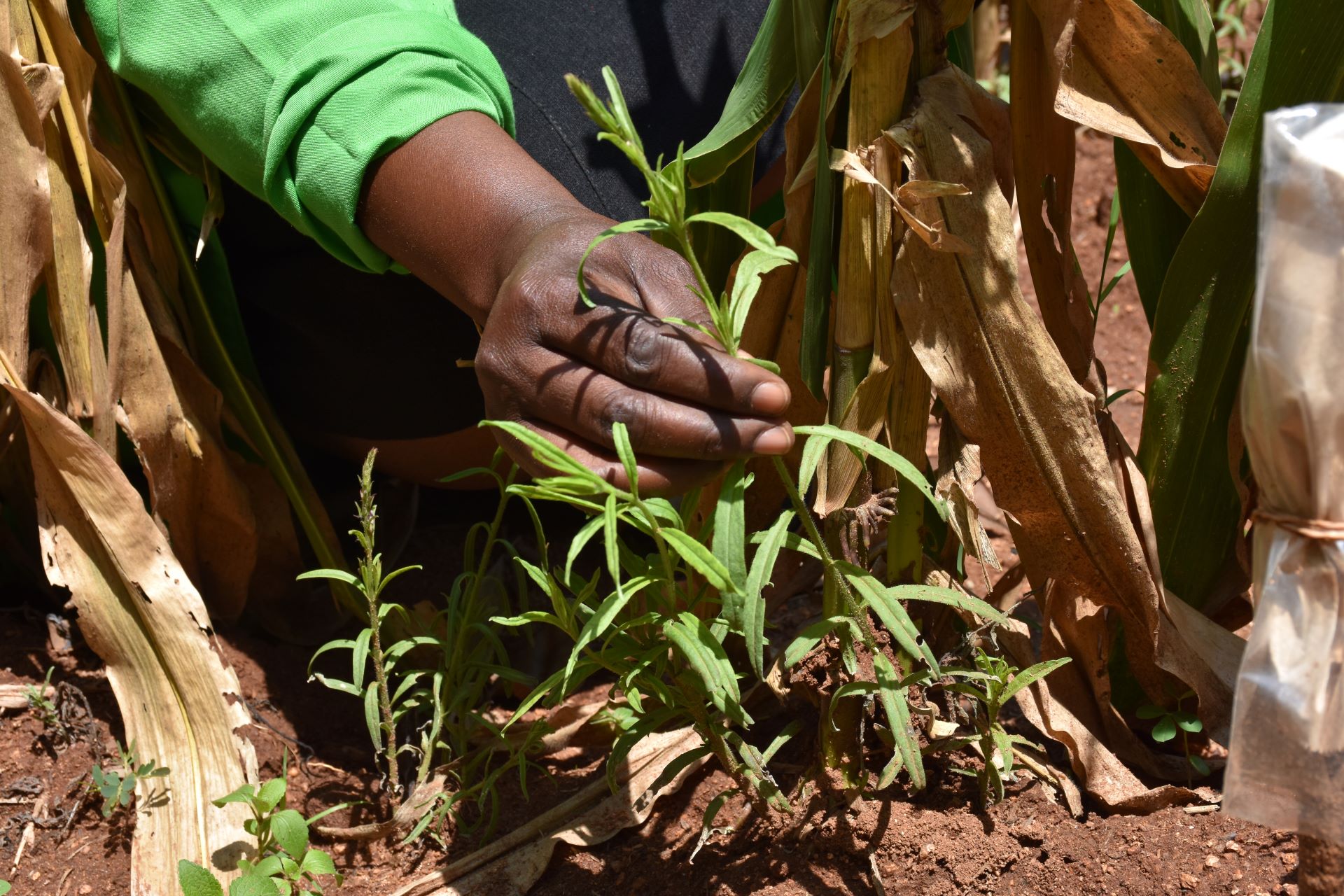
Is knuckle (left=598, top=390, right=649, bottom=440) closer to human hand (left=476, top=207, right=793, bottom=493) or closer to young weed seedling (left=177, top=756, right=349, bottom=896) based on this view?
human hand (left=476, top=207, right=793, bottom=493)

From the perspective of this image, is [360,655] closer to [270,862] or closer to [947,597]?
[270,862]

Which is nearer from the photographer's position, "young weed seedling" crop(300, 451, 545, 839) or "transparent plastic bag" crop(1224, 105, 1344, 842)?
"transparent plastic bag" crop(1224, 105, 1344, 842)

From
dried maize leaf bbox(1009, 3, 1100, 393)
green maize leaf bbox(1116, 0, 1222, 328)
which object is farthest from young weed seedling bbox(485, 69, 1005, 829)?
green maize leaf bbox(1116, 0, 1222, 328)

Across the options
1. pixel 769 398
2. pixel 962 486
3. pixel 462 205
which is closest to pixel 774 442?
pixel 769 398

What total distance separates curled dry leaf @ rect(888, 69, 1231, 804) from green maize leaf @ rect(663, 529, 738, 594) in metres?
0.32

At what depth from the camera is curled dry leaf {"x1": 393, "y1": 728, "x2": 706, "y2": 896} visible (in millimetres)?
1120

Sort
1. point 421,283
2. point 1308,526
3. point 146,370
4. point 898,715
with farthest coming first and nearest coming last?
1. point 421,283
2. point 146,370
3. point 898,715
4. point 1308,526

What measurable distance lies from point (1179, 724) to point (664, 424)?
25.4 inches

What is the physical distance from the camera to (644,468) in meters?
0.86

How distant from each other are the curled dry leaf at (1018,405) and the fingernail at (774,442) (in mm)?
214

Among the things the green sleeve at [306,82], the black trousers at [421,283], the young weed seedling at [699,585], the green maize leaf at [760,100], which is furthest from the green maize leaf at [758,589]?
the black trousers at [421,283]

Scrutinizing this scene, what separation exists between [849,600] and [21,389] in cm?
92

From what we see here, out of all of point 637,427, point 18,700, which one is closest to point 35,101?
point 18,700

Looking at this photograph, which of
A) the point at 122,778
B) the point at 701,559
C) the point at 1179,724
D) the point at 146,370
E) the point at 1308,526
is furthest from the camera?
the point at 146,370
